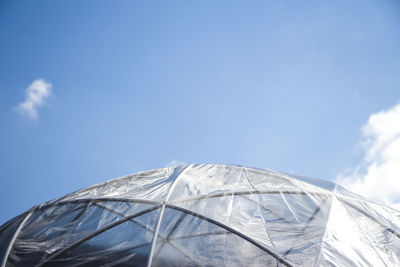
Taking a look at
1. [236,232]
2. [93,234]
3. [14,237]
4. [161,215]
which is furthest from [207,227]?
[14,237]

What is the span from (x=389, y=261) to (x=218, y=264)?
4.23 m

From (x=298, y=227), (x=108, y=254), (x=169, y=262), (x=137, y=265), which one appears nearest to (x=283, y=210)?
(x=298, y=227)

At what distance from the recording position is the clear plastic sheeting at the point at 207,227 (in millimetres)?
7582

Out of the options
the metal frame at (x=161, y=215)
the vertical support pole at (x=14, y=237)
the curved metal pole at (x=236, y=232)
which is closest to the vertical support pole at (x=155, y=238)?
the metal frame at (x=161, y=215)

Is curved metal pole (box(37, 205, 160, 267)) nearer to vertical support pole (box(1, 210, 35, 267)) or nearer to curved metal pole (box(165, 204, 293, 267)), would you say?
curved metal pole (box(165, 204, 293, 267))

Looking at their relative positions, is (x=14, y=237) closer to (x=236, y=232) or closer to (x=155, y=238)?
(x=155, y=238)

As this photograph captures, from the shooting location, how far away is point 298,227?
8.38 m

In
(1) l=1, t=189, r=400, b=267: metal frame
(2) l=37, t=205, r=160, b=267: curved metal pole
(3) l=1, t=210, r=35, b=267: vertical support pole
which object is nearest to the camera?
(1) l=1, t=189, r=400, b=267: metal frame

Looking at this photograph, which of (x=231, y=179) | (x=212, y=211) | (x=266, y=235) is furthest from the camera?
(x=231, y=179)

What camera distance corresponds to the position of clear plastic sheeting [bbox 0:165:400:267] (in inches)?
299

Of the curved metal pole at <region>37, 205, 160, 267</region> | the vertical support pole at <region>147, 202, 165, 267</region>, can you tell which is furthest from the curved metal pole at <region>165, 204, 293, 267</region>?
the curved metal pole at <region>37, 205, 160, 267</region>

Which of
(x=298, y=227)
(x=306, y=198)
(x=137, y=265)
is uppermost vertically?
(x=306, y=198)

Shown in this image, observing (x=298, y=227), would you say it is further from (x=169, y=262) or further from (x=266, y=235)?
(x=169, y=262)

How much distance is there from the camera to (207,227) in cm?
824
